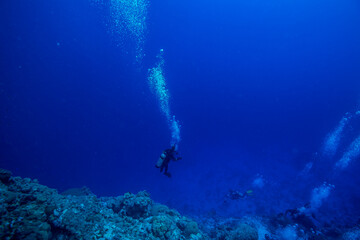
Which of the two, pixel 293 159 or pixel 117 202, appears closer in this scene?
pixel 117 202

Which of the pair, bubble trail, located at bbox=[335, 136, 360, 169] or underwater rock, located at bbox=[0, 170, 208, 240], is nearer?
underwater rock, located at bbox=[0, 170, 208, 240]

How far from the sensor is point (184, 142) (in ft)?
240

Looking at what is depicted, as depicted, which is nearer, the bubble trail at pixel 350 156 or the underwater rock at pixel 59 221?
the underwater rock at pixel 59 221

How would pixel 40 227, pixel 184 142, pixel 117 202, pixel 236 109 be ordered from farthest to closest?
pixel 236 109 → pixel 184 142 → pixel 117 202 → pixel 40 227

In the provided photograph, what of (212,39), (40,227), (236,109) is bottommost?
(40,227)

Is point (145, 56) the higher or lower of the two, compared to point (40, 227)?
higher

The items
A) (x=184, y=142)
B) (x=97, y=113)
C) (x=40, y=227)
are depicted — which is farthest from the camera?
(x=97, y=113)

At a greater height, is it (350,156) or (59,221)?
(350,156)

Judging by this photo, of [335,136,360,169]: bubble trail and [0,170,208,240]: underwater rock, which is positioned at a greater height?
[335,136,360,169]: bubble trail

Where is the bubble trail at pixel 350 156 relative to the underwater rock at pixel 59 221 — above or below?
above

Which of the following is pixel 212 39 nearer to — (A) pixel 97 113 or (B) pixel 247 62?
(B) pixel 247 62

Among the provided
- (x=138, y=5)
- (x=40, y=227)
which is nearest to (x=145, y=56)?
(x=138, y=5)

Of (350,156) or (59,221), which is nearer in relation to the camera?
(59,221)

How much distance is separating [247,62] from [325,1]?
32.1 m
